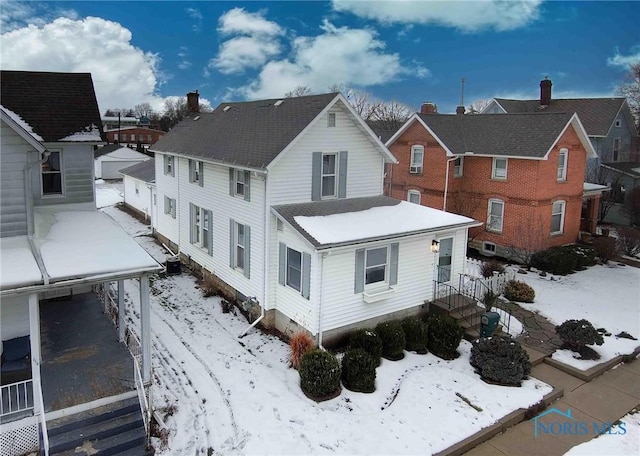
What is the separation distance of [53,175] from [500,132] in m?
21.1

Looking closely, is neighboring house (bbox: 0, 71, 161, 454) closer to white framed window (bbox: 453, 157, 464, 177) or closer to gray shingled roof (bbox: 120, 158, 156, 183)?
gray shingled roof (bbox: 120, 158, 156, 183)

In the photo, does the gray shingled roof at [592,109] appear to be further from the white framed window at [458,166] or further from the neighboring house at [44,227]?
the neighboring house at [44,227]

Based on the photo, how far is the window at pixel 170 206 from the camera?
22344 mm

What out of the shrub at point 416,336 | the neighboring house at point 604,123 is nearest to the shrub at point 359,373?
the shrub at point 416,336

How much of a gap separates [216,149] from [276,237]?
17.6ft

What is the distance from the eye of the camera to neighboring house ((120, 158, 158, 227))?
27.2 m

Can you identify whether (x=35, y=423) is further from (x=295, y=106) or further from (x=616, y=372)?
(x=616, y=372)

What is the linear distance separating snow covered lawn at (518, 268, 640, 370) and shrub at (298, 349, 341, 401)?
713 cm

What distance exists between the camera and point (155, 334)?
14.0m

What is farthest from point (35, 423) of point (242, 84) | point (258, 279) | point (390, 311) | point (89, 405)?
point (242, 84)

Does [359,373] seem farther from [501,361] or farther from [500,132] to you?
[500,132]

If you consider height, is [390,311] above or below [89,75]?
below

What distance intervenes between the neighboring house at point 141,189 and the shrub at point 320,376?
1775 centimetres

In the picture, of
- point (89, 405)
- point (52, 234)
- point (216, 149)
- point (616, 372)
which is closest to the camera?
point (89, 405)
